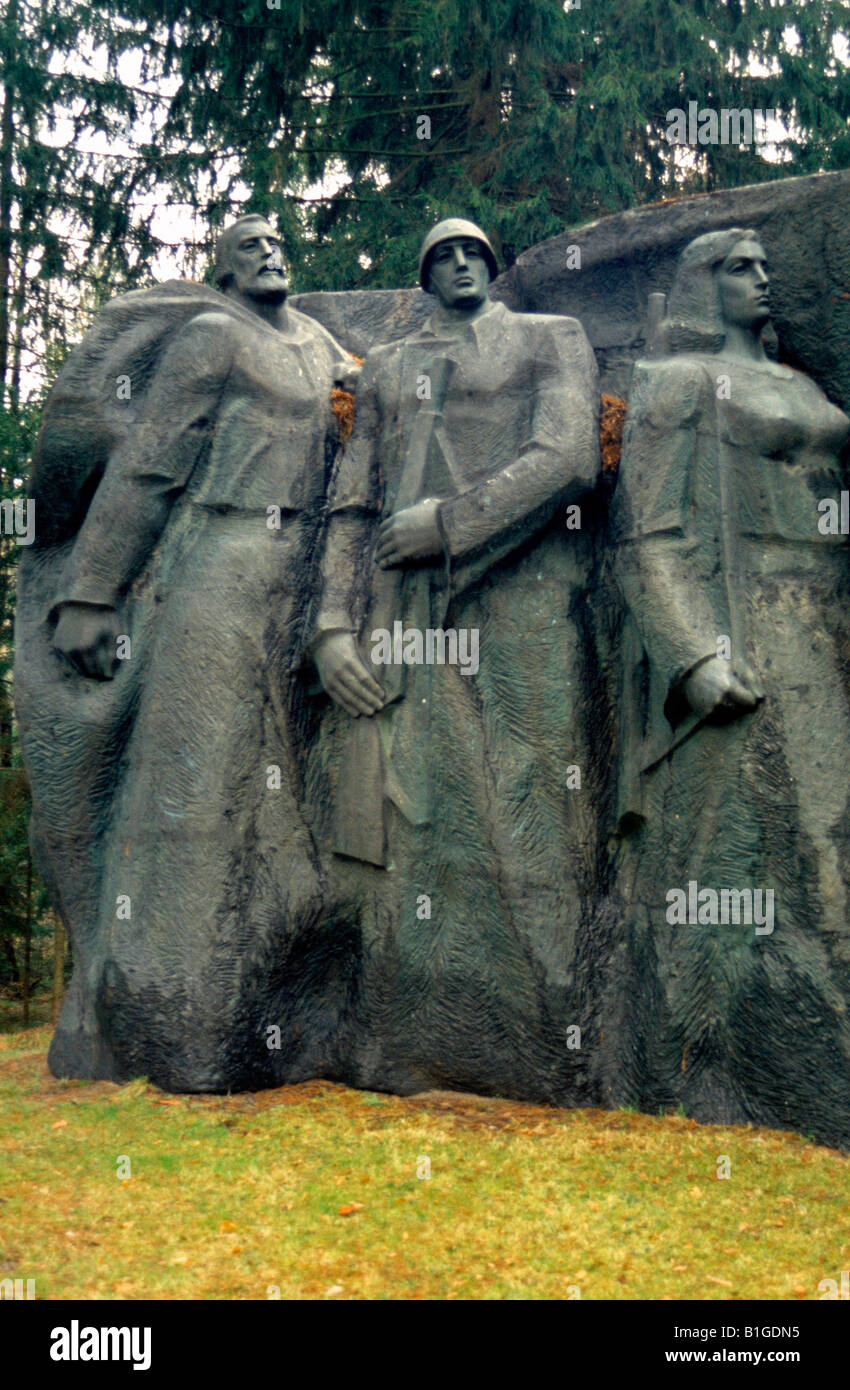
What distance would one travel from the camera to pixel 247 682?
7289mm

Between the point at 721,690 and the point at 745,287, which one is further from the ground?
the point at 745,287

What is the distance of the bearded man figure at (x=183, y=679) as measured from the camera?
7.02 m

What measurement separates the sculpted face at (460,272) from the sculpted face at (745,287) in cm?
127

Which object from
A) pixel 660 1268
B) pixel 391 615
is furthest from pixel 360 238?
pixel 660 1268

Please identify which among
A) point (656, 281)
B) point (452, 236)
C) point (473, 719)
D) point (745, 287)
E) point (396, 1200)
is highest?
point (452, 236)

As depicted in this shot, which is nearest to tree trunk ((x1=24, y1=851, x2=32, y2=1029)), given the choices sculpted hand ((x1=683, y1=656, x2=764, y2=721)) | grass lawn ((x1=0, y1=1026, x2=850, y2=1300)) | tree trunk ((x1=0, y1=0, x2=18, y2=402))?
tree trunk ((x1=0, y1=0, x2=18, y2=402))

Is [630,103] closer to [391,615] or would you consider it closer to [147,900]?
[391,615]

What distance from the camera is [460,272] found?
752cm

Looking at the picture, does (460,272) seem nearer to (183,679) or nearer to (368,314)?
(368,314)

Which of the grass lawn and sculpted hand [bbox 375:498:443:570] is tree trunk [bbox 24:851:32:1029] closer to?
the grass lawn

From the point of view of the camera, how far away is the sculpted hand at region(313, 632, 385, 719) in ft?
23.6

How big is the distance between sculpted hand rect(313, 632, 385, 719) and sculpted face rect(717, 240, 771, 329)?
2417mm

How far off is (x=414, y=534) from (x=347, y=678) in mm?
776

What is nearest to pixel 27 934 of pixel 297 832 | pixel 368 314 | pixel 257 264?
pixel 297 832
